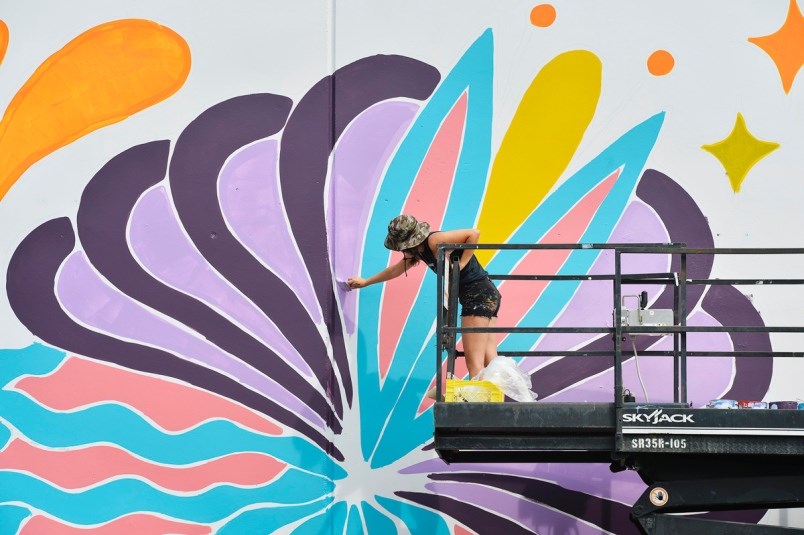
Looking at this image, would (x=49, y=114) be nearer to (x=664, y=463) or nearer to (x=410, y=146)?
(x=410, y=146)

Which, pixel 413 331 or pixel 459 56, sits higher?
pixel 459 56

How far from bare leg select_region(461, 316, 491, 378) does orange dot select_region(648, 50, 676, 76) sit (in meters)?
2.09

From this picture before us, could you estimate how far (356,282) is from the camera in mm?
6750

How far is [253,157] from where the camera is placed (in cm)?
704

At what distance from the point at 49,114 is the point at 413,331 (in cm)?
278

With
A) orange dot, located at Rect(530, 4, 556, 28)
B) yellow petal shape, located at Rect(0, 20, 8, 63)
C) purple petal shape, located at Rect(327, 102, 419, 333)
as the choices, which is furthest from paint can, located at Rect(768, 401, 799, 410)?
yellow petal shape, located at Rect(0, 20, 8, 63)

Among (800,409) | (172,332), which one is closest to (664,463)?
(800,409)

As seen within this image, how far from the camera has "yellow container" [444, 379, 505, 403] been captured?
5.30 m

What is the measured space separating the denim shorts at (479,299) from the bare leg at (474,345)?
3cm

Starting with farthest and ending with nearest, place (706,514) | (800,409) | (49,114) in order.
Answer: (49,114) → (706,514) → (800,409)

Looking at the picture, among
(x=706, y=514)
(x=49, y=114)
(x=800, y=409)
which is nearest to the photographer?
(x=800, y=409)

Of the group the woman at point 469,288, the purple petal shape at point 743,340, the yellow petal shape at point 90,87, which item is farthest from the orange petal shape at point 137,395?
the purple petal shape at point 743,340

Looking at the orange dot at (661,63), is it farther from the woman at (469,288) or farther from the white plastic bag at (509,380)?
the white plastic bag at (509,380)

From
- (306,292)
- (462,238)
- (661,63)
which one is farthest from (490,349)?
(661,63)
